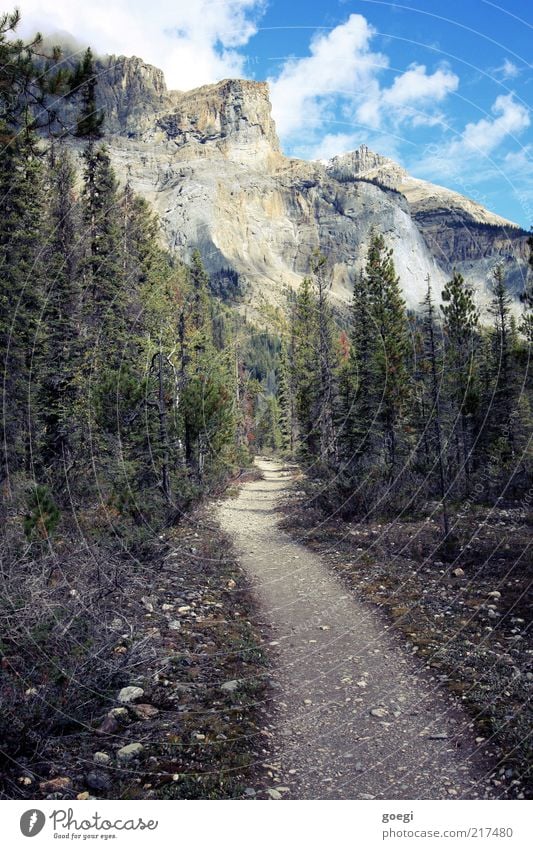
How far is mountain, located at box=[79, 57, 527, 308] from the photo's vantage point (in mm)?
7148

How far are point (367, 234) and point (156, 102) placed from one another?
426 cm

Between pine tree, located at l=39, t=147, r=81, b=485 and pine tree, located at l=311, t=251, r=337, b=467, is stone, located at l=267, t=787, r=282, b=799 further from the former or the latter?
pine tree, located at l=311, t=251, r=337, b=467

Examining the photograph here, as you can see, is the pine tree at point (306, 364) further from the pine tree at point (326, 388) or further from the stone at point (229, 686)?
the stone at point (229, 686)

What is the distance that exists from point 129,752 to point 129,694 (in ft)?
3.32

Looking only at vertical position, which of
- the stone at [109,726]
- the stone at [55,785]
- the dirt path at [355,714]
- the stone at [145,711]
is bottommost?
the dirt path at [355,714]

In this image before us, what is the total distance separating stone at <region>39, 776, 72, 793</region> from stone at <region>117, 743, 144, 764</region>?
448 millimetres

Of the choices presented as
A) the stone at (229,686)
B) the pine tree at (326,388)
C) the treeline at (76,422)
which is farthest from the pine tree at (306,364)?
the stone at (229,686)

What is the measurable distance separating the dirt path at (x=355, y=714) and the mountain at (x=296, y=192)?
19.3 feet

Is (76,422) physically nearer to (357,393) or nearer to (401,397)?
(357,393)

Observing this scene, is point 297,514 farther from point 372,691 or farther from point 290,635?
point 372,691

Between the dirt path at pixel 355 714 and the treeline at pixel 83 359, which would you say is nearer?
the dirt path at pixel 355 714

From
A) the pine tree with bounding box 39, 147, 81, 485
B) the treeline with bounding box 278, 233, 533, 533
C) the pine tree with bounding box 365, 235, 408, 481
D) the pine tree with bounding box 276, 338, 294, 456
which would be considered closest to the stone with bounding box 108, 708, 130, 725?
the treeline with bounding box 278, 233, 533, 533

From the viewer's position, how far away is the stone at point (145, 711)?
4652 millimetres

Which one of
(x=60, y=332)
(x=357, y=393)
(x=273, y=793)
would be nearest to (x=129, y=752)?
(x=273, y=793)
